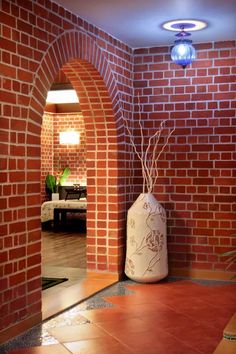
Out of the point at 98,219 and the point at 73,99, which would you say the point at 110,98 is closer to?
the point at 98,219

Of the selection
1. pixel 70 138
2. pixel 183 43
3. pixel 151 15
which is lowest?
pixel 70 138

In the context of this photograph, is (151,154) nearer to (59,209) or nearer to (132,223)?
(132,223)

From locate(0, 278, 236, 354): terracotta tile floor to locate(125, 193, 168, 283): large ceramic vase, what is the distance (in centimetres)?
14

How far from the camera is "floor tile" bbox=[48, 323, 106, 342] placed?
4062 millimetres

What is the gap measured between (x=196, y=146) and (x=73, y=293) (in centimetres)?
210

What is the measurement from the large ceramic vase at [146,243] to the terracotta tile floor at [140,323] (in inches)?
5.5

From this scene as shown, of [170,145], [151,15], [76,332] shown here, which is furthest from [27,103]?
[170,145]

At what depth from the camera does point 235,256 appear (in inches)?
229

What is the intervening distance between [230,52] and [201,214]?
1.76 m

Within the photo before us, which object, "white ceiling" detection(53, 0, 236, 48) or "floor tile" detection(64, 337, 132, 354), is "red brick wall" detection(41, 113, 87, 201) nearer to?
"white ceiling" detection(53, 0, 236, 48)

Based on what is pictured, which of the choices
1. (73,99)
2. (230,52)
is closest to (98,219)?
(230,52)

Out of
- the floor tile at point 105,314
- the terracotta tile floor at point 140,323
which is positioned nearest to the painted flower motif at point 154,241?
the terracotta tile floor at point 140,323

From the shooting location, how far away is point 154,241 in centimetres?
573

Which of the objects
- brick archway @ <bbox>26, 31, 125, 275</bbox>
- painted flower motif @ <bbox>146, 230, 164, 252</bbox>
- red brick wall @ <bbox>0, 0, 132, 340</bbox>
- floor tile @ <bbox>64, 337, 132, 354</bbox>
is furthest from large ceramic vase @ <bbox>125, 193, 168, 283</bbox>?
floor tile @ <bbox>64, 337, 132, 354</bbox>
